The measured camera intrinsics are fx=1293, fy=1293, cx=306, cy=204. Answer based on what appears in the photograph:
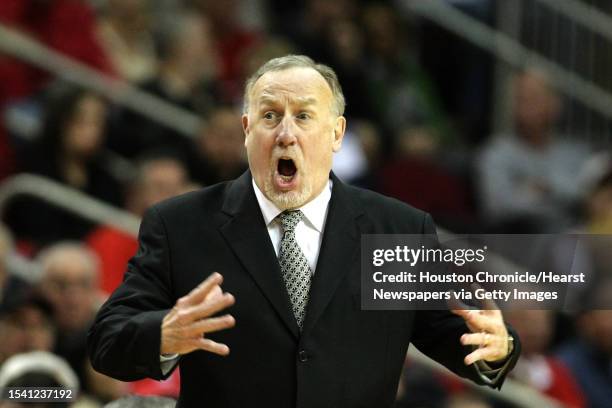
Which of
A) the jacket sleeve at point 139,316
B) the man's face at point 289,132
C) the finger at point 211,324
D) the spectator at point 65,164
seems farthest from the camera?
the spectator at point 65,164

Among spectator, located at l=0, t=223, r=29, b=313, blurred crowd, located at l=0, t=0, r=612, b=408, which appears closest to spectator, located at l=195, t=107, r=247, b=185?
blurred crowd, located at l=0, t=0, r=612, b=408

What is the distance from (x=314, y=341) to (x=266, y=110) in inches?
21.0

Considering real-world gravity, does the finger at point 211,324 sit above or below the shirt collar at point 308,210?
below

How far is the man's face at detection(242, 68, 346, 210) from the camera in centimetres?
293

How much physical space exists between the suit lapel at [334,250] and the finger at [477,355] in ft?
1.12

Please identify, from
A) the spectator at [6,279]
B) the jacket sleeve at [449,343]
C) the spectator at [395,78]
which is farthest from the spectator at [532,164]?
the jacket sleeve at [449,343]

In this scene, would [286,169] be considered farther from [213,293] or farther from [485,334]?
[485,334]

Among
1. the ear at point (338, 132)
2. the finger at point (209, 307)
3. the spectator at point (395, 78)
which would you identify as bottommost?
the finger at point (209, 307)

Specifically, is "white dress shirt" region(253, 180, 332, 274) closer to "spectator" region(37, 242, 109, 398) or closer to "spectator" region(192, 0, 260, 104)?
"spectator" region(37, 242, 109, 398)

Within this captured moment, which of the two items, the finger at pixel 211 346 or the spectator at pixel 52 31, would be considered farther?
the spectator at pixel 52 31

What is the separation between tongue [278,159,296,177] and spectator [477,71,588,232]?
3772 millimetres

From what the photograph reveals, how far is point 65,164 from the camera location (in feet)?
19.4

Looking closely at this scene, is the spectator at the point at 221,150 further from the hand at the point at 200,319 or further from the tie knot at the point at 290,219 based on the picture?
the hand at the point at 200,319

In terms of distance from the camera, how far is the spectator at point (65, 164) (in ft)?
18.9
